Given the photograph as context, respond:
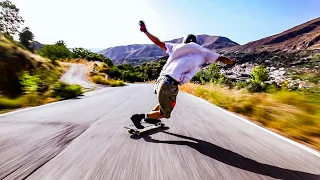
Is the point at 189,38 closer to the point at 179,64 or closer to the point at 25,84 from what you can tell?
the point at 179,64

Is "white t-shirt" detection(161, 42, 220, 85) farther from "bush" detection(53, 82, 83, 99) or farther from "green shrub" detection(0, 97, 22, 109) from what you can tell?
"bush" detection(53, 82, 83, 99)

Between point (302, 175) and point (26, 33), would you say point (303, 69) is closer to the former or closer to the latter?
point (302, 175)

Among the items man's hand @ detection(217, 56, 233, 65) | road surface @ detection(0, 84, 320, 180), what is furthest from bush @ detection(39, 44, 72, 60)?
man's hand @ detection(217, 56, 233, 65)

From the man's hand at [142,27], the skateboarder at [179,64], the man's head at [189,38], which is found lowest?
the skateboarder at [179,64]

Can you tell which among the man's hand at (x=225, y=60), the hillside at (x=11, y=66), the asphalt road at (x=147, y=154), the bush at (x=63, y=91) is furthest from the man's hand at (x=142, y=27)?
the hillside at (x=11, y=66)

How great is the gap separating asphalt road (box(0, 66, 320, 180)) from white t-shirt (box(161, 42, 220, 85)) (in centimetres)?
110

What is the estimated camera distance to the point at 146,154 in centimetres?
329

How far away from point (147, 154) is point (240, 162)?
1.18 metres

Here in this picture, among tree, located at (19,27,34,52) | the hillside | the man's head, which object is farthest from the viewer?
tree, located at (19,27,34,52)

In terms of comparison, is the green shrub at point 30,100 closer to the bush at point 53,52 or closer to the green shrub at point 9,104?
the green shrub at point 9,104

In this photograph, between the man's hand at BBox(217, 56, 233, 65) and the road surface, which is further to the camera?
the man's hand at BBox(217, 56, 233, 65)

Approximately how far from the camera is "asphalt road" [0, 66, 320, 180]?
2605 millimetres

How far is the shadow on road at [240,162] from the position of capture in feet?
9.02

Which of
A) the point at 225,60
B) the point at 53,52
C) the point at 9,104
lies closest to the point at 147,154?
the point at 225,60
